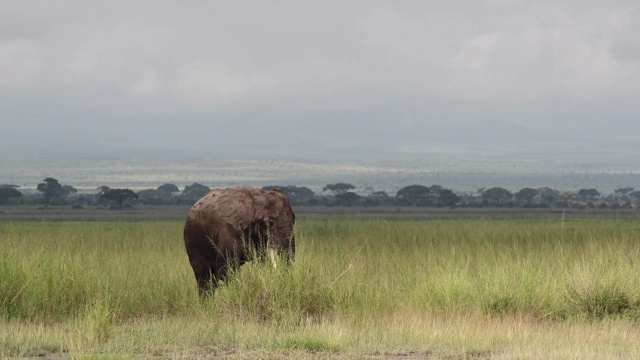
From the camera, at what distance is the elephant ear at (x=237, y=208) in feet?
50.3

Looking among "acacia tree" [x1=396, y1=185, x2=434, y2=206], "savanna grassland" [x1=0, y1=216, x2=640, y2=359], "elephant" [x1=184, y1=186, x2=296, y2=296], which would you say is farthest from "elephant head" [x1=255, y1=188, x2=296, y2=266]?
"acacia tree" [x1=396, y1=185, x2=434, y2=206]

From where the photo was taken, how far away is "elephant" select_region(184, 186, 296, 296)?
15.1 m

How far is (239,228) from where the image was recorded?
15367 millimetres

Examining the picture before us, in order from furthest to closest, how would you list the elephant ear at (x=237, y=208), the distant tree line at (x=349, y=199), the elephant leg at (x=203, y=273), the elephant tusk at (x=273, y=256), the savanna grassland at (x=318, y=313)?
1. the distant tree line at (x=349, y=199)
2. the elephant leg at (x=203, y=273)
3. the elephant ear at (x=237, y=208)
4. the elephant tusk at (x=273, y=256)
5. the savanna grassland at (x=318, y=313)

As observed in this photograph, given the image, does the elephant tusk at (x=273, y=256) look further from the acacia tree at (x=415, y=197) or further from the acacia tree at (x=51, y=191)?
the acacia tree at (x=415, y=197)

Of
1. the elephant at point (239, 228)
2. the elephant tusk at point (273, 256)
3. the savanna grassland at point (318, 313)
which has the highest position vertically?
the elephant at point (239, 228)

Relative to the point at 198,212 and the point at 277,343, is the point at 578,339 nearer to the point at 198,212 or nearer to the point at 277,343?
the point at 277,343

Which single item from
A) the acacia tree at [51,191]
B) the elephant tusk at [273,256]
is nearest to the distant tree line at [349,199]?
the acacia tree at [51,191]

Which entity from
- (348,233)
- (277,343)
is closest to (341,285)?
(277,343)

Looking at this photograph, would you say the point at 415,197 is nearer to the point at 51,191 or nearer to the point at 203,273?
the point at 51,191

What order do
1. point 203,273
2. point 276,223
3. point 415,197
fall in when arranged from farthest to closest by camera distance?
point 415,197
point 203,273
point 276,223

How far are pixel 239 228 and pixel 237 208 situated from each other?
269 millimetres

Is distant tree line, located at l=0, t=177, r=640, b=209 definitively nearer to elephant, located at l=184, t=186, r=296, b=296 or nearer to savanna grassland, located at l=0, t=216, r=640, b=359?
savanna grassland, located at l=0, t=216, r=640, b=359

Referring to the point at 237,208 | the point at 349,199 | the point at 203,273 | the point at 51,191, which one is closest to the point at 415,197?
the point at 349,199
